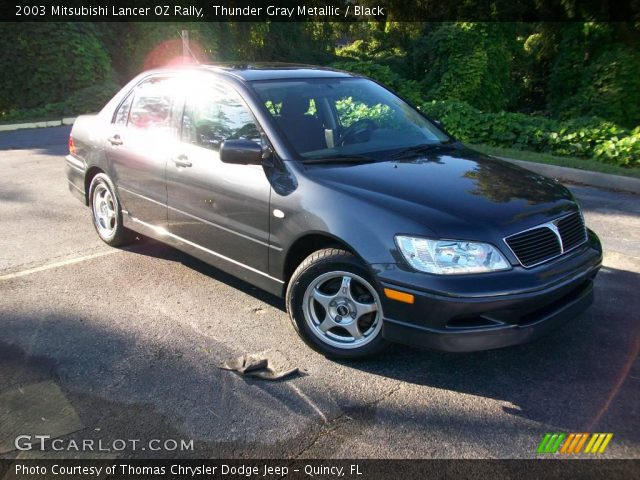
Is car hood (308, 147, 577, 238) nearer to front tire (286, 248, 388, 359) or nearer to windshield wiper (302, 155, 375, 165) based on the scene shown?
windshield wiper (302, 155, 375, 165)

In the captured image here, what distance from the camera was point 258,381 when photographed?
341 centimetres

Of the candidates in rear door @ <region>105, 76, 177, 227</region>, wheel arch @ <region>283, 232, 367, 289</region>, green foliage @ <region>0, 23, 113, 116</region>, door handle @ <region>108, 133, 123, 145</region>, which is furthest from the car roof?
green foliage @ <region>0, 23, 113, 116</region>

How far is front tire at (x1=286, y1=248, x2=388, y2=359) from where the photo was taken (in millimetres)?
3465

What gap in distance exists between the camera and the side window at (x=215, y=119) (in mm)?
4160

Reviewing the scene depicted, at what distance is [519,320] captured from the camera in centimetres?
321

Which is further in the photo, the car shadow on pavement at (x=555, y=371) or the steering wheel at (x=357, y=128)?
the steering wheel at (x=357, y=128)

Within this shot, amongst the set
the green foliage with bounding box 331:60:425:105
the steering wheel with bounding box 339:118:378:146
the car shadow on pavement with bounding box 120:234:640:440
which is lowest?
the car shadow on pavement with bounding box 120:234:640:440

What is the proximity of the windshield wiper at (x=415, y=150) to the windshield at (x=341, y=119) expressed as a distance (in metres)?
0.02

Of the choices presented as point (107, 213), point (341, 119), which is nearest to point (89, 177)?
point (107, 213)

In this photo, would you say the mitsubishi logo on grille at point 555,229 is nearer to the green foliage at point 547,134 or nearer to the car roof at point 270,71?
the car roof at point 270,71

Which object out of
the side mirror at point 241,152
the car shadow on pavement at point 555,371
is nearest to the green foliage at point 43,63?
the side mirror at point 241,152

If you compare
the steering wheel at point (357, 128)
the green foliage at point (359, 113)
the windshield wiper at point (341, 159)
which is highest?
the green foliage at point (359, 113)

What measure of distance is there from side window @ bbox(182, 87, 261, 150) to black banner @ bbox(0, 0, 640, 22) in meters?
11.5

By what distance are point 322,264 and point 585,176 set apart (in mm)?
5756
